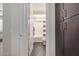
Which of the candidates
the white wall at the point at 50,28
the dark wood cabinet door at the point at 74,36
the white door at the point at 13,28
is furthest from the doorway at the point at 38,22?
the dark wood cabinet door at the point at 74,36

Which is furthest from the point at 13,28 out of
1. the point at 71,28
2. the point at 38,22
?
the point at 71,28

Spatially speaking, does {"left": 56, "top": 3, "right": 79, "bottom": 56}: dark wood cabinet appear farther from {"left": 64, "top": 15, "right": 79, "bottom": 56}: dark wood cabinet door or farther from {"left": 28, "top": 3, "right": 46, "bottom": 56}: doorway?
{"left": 28, "top": 3, "right": 46, "bottom": 56}: doorway

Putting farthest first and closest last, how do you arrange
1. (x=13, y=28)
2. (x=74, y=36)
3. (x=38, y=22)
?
1. (x=38, y=22)
2. (x=13, y=28)
3. (x=74, y=36)

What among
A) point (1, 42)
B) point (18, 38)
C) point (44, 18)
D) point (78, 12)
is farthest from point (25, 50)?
point (78, 12)

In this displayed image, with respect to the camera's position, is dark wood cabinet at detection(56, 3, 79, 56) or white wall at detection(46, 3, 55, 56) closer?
dark wood cabinet at detection(56, 3, 79, 56)

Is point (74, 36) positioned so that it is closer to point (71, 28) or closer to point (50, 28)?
point (71, 28)

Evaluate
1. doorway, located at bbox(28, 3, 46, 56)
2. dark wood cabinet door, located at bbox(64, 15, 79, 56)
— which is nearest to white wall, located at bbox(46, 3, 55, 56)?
doorway, located at bbox(28, 3, 46, 56)

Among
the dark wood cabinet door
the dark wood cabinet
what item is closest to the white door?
the dark wood cabinet

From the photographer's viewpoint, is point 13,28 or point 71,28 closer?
point 71,28

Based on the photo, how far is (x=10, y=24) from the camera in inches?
41.4

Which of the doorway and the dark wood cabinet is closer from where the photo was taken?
the dark wood cabinet

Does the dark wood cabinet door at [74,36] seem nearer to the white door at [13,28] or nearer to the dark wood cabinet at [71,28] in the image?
the dark wood cabinet at [71,28]

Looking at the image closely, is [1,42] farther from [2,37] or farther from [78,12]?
[78,12]

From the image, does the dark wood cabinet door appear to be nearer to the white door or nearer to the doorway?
the doorway
